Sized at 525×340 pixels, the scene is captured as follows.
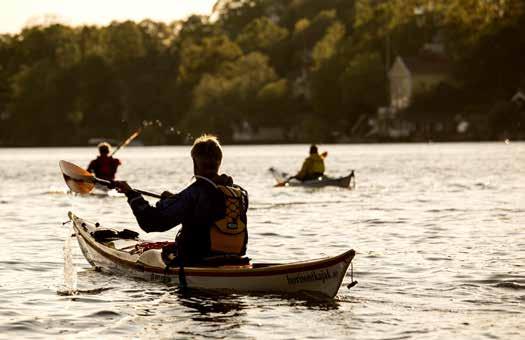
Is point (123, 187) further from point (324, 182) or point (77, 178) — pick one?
point (324, 182)

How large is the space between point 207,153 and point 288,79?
126 m

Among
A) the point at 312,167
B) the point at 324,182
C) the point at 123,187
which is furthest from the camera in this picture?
the point at 324,182

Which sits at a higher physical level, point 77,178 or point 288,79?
point 288,79

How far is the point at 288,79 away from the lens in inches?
5468

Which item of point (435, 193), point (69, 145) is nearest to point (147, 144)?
point (69, 145)

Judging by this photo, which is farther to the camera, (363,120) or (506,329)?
(363,120)

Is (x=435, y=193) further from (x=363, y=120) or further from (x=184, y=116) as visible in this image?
(x=184, y=116)

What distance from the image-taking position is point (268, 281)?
14070 millimetres

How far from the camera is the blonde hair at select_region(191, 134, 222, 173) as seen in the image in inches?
524

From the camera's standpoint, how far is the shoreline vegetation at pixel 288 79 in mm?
116438

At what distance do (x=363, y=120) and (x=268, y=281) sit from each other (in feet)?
351

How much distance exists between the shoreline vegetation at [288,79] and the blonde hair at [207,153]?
9925 centimetres

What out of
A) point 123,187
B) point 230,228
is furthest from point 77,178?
point 230,228

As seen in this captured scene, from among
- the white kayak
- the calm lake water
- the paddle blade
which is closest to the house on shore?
the calm lake water
